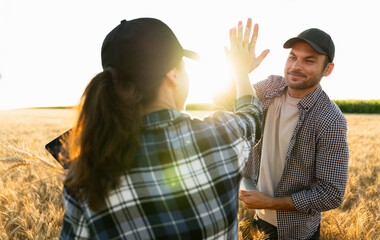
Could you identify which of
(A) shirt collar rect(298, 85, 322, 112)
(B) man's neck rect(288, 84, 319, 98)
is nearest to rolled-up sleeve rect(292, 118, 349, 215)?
(A) shirt collar rect(298, 85, 322, 112)

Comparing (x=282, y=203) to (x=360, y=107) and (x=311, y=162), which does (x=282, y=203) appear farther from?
(x=360, y=107)

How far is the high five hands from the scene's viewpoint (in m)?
1.47

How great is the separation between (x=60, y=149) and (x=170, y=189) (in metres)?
0.62

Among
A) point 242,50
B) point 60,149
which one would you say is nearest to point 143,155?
point 60,149

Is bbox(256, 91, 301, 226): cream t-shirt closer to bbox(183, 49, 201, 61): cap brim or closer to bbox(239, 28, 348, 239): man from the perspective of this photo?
bbox(239, 28, 348, 239): man

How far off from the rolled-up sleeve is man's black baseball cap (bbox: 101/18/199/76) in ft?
4.33

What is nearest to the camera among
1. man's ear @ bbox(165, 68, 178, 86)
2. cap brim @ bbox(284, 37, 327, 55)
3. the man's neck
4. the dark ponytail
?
the dark ponytail

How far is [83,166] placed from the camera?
1.01m

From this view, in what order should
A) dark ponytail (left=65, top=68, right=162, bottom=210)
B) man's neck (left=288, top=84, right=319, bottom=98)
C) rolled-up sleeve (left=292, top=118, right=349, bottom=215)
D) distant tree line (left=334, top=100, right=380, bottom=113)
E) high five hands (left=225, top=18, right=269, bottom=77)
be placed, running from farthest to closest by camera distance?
distant tree line (left=334, top=100, right=380, bottom=113) → man's neck (left=288, top=84, right=319, bottom=98) → rolled-up sleeve (left=292, top=118, right=349, bottom=215) → high five hands (left=225, top=18, right=269, bottom=77) → dark ponytail (left=65, top=68, right=162, bottom=210)

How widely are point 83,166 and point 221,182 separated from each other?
0.57 meters

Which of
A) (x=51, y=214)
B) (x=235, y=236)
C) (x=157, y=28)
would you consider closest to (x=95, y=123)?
(x=157, y=28)

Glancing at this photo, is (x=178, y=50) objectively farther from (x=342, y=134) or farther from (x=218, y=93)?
(x=342, y=134)

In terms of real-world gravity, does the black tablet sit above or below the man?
above

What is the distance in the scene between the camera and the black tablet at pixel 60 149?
123cm
